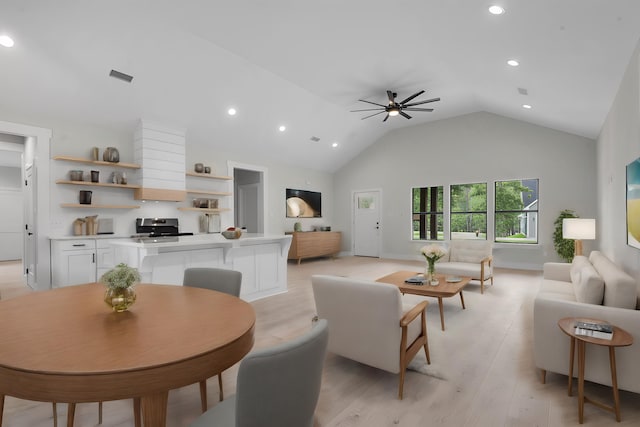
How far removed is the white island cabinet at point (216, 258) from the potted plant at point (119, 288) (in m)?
1.78

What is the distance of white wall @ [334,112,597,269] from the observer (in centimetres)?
661

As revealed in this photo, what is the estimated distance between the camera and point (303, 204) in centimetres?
923

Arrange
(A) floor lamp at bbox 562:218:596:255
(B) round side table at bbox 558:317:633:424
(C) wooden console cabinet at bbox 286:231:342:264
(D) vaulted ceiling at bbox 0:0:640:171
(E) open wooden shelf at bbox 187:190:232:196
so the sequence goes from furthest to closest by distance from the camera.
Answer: (C) wooden console cabinet at bbox 286:231:342:264 → (E) open wooden shelf at bbox 187:190:232:196 → (A) floor lamp at bbox 562:218:596:255 → (D) vaulted ceiling at bbox 0:0:640:171 → (B) round side table at bbox 558:317:633:424

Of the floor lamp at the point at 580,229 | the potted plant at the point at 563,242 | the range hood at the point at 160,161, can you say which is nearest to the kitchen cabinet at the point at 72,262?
the range hood at the point at 160,161

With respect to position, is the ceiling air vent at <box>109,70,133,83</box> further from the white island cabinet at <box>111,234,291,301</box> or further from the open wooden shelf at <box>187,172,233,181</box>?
the white island cabinet at <box>111,234,291,301</box>

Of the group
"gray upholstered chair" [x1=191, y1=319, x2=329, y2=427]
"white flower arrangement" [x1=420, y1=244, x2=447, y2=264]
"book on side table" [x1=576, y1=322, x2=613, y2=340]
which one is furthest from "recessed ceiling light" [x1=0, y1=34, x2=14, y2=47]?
"book on side table" [x1=576, y1=322, x2=613, y2=340]

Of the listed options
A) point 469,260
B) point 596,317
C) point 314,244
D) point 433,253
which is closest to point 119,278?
point 596,317

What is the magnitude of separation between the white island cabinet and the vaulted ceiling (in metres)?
2.55

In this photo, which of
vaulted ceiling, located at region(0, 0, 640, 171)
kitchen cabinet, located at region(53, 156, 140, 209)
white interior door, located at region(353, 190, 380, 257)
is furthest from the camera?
white interior door, located at region(353, 190, 380, 257)

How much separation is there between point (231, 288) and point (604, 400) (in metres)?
2.55

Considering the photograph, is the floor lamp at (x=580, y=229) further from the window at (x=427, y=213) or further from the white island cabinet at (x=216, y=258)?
the white island cabinet at (x=216, y=258)

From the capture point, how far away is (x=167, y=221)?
6.19 metres

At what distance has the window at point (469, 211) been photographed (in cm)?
779

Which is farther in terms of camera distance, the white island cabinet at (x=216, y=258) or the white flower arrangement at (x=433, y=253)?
the white flower arrangement at (x=433, y=253)
